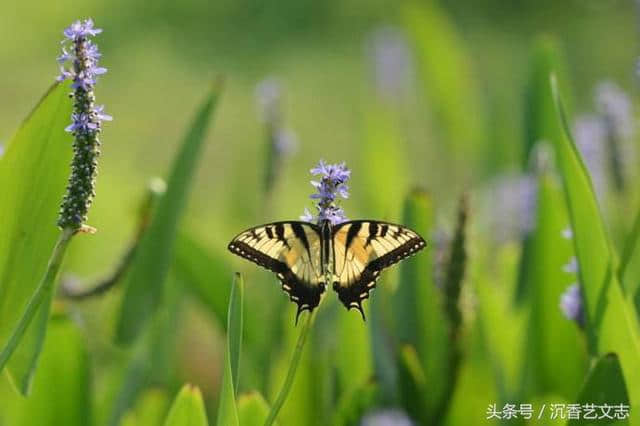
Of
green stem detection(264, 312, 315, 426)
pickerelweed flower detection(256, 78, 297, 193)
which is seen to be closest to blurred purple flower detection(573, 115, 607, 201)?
pickerelweed flower detection(256, 78, 297, 193)

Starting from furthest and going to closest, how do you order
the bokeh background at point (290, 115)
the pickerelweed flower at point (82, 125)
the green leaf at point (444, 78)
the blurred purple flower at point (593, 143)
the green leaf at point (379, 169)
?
the green leaf at point (444, 78) < the green leaf at point (379, 169) < the blurred purple flower at point (593, 143) < the bokeh background at point (290, 115) < the pickerelweed flower at point (82, 125)

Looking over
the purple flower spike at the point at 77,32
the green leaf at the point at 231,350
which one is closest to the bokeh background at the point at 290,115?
the green leaf at the point at 231,350

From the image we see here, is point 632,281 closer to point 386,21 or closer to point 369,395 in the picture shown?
point 369,395

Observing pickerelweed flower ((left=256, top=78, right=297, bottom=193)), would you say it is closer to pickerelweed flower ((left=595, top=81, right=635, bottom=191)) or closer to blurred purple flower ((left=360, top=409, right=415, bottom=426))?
blurred purple flower ((left=360, top=409, right=415, bottom=426))

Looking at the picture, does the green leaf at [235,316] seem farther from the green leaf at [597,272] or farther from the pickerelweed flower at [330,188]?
the green leaf at [597,272]

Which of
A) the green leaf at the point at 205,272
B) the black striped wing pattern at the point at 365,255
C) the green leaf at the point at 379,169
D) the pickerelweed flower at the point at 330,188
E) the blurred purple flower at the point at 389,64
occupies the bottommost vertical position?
the black striped wing pattern at the point at 365,255
